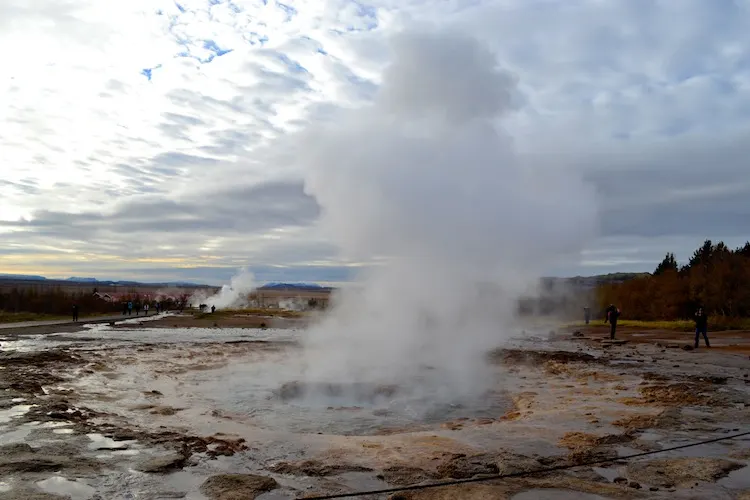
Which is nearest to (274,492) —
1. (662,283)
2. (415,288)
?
(415,288)

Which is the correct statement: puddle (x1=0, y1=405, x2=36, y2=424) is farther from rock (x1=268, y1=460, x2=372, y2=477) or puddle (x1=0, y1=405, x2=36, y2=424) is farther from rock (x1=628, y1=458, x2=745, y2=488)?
rock (x1=628, y1=458, x2=745, y2=488)

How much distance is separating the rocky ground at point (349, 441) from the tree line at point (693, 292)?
59.4 ft

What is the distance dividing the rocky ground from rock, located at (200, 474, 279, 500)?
0.02 metres

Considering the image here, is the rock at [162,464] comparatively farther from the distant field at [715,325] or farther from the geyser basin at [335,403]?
the distant field at [715,325]

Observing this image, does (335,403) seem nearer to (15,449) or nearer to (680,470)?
(15,449)

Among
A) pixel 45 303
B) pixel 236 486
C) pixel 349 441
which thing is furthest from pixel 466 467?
pixel 45 303

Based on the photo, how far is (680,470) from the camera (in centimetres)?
648

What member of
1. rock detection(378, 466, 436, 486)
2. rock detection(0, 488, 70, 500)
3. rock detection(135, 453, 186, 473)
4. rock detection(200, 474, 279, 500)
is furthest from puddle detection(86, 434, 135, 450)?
rock detection(378, 466, 436, 486)

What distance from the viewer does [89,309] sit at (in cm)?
4644

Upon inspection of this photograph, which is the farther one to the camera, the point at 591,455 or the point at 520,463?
the point at 591,455

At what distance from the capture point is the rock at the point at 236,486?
5666 millimetres

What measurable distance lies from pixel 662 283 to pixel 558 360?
2307cm

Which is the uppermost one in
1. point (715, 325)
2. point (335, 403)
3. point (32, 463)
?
point (715, 325)

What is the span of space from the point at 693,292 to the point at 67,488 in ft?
116
